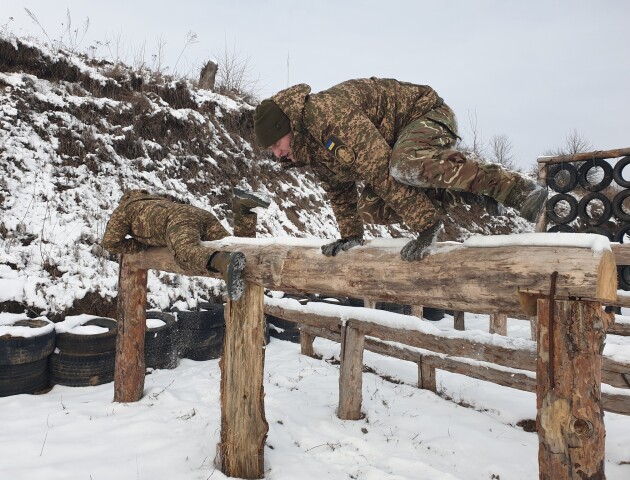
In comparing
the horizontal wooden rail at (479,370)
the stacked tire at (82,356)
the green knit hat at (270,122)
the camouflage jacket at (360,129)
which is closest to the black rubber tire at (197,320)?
the stacked tire at (82,356)

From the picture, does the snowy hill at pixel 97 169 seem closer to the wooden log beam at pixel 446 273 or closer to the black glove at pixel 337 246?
the wooden log beam at pixel 446 273

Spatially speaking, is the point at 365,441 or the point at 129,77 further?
the point at 129,77

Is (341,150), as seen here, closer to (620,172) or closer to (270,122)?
(270,122)

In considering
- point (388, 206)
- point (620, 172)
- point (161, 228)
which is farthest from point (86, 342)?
point (620, 172)

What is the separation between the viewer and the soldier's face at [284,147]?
9.05 feet

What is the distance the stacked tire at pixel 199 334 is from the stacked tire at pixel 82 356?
3.93 ft

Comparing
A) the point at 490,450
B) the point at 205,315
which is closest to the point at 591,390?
the point at 490,450

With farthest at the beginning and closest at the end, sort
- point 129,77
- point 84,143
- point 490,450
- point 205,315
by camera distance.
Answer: point 129,77 → point 84,143 → point 205,315 → point 490,450

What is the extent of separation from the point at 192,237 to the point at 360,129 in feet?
6.36

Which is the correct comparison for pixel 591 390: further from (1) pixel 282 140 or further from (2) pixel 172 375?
(2) pixel 172 375

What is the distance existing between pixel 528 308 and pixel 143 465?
299 cm

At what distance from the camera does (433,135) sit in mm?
2416

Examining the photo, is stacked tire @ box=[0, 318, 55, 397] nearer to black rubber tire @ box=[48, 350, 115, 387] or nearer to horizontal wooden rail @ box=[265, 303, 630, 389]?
black rubber tire @ box=[48, 350, 115, 387]

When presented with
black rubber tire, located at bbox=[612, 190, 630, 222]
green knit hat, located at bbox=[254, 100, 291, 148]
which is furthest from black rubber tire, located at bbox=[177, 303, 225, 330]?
black rubber tire, located at bbox=[612, 190, 630, 222]
